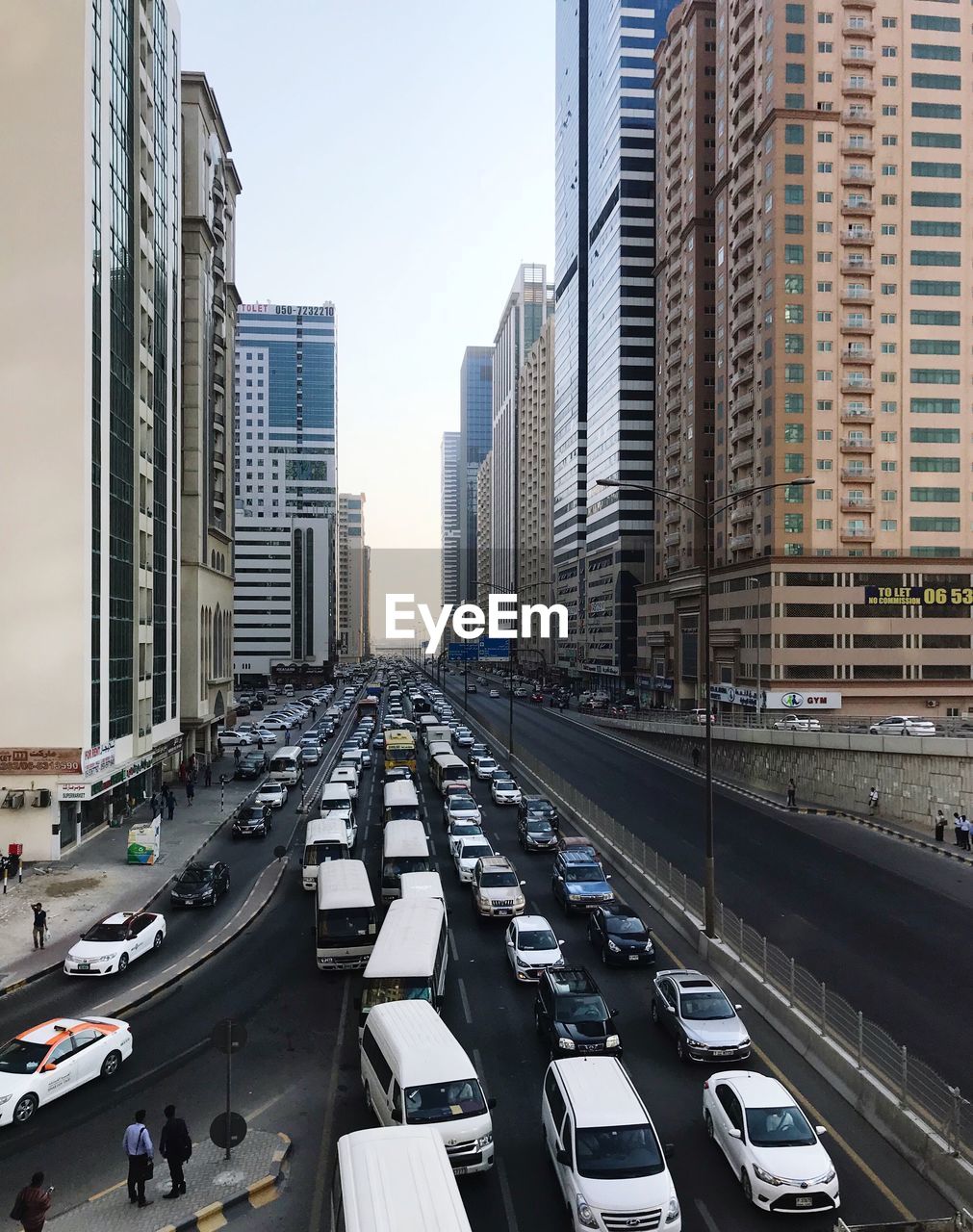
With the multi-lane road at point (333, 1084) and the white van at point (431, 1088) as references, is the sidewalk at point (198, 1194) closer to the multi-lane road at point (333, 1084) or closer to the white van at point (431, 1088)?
the multi-lane road at point (333, 1084)

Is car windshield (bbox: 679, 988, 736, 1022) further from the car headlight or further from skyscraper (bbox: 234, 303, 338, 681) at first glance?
skyscraper (bbox: 234, 303, 338, 681)

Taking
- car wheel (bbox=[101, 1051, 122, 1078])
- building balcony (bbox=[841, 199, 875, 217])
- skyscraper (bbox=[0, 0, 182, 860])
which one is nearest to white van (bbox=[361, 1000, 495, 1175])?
car wheel (bbox=[101, 1051, 122, 1078])

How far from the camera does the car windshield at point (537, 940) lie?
68.3 ft

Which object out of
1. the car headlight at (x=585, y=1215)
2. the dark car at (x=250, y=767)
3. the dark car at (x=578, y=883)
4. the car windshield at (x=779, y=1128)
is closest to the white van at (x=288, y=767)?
the dark car at (x=250, y=767)

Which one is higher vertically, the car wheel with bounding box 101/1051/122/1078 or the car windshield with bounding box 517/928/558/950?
the car windshield with bounding box 517/928/558/950

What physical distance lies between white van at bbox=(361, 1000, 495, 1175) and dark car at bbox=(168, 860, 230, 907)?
46.8 ft

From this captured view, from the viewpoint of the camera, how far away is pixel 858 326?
6397cm

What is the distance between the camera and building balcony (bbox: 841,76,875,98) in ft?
210

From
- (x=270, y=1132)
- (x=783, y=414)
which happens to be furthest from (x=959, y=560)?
(x=270, y=1132)

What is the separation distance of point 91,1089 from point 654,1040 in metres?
10.6

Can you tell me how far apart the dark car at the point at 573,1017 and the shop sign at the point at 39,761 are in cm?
2351

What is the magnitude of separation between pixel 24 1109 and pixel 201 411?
50.6 meters

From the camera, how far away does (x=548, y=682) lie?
15712cm

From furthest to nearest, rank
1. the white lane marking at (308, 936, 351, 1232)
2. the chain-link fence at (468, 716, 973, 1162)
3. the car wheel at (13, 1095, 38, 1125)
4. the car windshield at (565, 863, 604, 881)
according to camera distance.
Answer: the car windshield at (565, 863, 604, 881)
the car wheel at (13, 1095, 38, 1125)
the chain-link fence at (468, 716, 973, 1162)
the white lane marking at (308, 936, 351, 1232)
